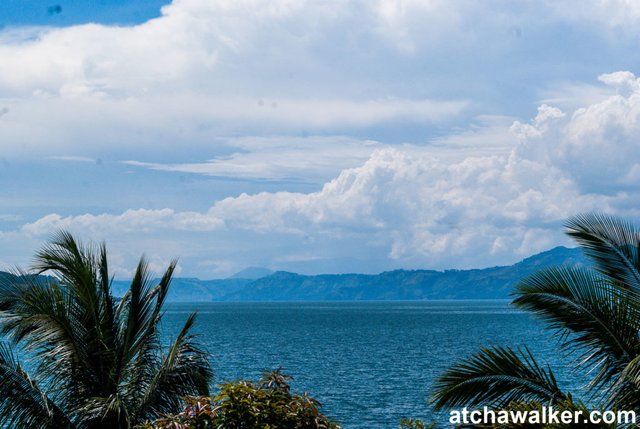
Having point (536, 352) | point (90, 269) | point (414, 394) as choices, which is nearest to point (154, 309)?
point (90, 269)

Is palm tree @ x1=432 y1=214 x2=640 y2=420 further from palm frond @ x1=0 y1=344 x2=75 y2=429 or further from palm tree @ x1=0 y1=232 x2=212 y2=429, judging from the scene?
palm frond @ x1=0 y1=344 x2=75 y2=429

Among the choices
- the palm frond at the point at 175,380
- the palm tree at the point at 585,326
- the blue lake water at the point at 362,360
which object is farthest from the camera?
the blue lake water at the point at 362,360

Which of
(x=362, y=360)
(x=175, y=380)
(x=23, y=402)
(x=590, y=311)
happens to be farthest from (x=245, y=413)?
(x=362, y=360)

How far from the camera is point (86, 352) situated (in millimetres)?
13016

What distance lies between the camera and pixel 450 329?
5162 inches

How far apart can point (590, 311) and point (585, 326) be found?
0.30 m

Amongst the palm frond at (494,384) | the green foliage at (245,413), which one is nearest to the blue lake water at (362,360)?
the palm frond at (494,384)

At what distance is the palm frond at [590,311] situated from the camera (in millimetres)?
11336

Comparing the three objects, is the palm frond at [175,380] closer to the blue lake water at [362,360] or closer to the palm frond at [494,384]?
the palm frond at [494,384]

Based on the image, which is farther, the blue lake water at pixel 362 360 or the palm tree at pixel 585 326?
the blue lake water at pixel 362 360

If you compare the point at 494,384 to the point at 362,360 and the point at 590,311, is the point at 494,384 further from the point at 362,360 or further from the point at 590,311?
the point at 362,360

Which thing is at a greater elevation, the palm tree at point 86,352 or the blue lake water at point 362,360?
the palm tree at point 86,352

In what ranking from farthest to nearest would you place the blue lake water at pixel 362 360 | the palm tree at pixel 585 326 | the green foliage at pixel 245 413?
the blue lake water at pixel 362 360
the palm tree at pixel 585 326
the green foliage at pixel 245 413

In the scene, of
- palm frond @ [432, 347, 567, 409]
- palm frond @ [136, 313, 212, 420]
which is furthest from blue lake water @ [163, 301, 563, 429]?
palm frond @ [136, 313, 212, 420]
